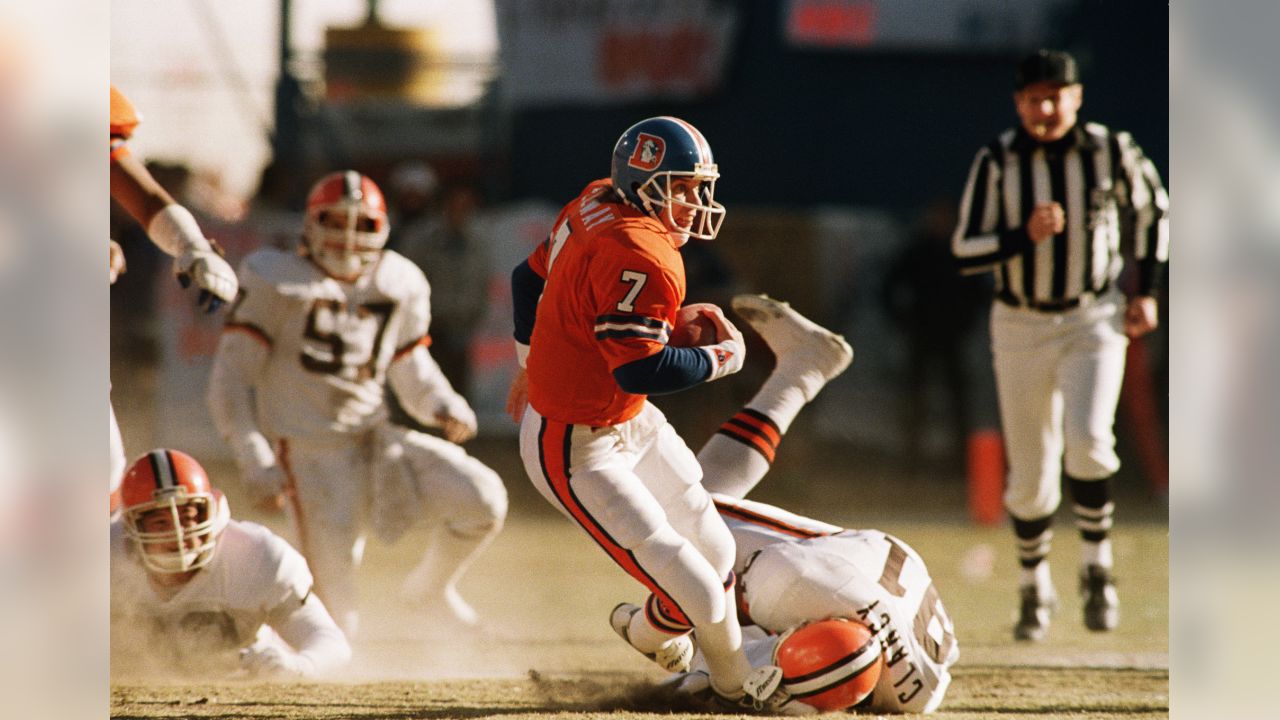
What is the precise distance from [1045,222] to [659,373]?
2.26 meters

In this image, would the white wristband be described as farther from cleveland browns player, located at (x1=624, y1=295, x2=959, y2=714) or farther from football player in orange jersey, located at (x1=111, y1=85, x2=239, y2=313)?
cleveland browns player, located at (x1=624, y1=295, x2=959, y2=714)

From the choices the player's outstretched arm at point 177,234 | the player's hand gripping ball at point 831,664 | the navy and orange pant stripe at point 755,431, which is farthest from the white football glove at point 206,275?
the player's hand gripping ball at point 831,664

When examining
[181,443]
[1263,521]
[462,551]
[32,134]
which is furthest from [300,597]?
[181,443]

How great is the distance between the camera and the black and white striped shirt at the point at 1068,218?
510 cm

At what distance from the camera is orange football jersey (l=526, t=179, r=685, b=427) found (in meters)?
3.25

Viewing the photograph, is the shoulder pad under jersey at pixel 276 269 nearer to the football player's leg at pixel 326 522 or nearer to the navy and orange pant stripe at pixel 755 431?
the football player's leg at pixel 326 522

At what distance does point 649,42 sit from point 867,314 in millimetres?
2929

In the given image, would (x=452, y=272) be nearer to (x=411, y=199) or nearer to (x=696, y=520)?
(x=411, y=199)

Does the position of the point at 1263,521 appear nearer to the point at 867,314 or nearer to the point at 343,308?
the point at 343,308

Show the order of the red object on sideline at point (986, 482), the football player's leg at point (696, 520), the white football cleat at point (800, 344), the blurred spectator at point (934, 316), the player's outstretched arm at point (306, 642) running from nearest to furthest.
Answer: the football player's leg at point (696, 520) → the player's outstretched arm at point (306, 642) → the white football cleat at point (800, 344) → the red object on sideline at point (986, 482) → the blurred spectator at point (934, 316)

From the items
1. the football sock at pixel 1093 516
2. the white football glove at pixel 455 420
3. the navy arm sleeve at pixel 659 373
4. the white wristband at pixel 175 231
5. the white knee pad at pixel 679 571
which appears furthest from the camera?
the football sock at pixel 1093 516

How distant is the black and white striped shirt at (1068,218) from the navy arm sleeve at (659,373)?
2206 millimetres

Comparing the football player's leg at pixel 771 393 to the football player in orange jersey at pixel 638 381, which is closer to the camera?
the football player in orange jersey at pixel 638 381

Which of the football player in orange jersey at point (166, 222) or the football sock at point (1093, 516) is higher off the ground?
the football player in orange jersey at point (166, 222)
